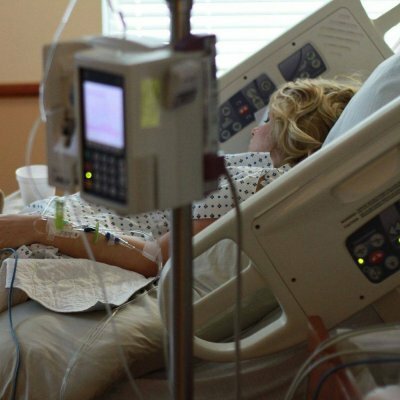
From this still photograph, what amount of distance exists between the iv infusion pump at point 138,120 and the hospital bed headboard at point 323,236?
49 cm

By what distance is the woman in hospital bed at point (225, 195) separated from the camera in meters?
2.14

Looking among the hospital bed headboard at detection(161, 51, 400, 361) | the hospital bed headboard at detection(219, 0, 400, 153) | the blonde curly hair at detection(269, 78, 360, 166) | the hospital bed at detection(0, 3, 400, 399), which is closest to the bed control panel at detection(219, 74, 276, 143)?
the hospital bed headboard at detection(219, 0, 400, 153)

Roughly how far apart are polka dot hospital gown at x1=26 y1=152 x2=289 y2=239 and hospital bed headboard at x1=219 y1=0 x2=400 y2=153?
0.32 metres

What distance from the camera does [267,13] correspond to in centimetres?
364

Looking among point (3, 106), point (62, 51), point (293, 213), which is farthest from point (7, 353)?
point (3, 106)

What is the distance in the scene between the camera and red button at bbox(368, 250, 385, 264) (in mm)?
1690

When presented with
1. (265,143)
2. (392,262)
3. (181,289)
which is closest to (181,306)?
(181,289)

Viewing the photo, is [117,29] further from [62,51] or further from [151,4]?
[62,51]

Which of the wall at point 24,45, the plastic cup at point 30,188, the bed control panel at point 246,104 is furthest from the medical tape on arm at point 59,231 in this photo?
the wall at point 24,45

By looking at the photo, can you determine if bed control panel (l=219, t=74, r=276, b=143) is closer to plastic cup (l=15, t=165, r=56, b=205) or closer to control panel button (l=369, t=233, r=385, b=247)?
plastic cup (l=15, t=165, r=56, b=205)

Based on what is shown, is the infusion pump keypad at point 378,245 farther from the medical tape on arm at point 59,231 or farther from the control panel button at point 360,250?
the medical tape on arm at point 59,231

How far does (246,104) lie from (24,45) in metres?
1.28

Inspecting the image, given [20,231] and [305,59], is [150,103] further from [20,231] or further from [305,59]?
[305,59]

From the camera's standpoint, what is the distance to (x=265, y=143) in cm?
246
